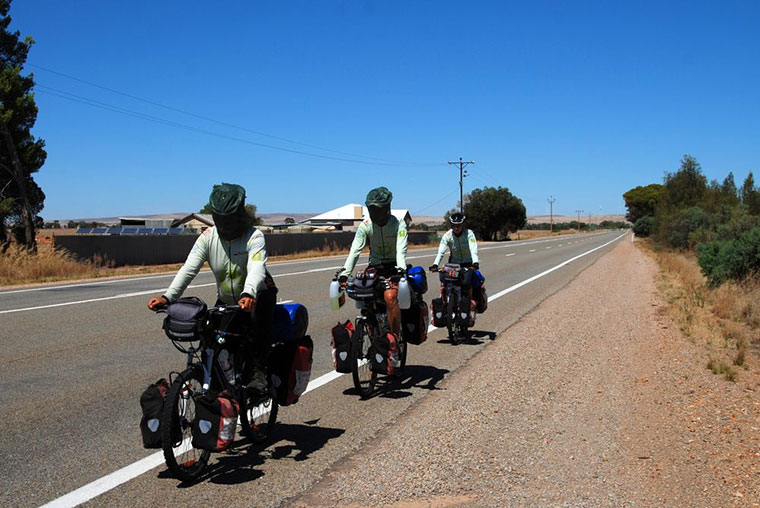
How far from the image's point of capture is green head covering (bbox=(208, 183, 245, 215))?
15.4 ft

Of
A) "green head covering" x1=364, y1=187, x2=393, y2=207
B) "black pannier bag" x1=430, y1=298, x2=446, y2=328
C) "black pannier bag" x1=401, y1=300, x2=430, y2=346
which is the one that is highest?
"green head covering" x1=364, y1=187, x2=393, y2=207

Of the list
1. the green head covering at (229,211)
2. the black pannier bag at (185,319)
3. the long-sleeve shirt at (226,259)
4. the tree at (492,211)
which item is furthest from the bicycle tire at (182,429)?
the tree at (492,211)

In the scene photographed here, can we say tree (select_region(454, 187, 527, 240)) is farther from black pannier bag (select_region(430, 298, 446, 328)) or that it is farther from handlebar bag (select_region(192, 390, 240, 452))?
handlebar bag (select_region(192, 390, 240, 452))

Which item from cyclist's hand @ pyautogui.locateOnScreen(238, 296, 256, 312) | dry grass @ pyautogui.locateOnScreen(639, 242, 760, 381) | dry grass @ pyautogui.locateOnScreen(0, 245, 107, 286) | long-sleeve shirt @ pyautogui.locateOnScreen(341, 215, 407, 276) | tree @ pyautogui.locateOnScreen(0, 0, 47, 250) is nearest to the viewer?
cyclist's hand @ pyautogui.locateOnScreen(238, 296, 256, 312)

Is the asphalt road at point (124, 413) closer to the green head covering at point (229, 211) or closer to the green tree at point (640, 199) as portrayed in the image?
the green head covering at point (229, 211)

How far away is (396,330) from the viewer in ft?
21.9

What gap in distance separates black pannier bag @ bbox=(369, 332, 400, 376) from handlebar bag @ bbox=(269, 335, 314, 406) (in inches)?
53.6

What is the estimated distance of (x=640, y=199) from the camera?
4850 inches

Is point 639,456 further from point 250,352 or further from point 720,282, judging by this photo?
point 720,282

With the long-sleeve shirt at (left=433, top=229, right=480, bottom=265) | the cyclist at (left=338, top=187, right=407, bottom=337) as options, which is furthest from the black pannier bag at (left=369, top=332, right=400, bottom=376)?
the long-sleeve shirt at (left=433, top=229, right=480, bottom=265)

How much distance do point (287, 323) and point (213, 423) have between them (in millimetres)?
1038

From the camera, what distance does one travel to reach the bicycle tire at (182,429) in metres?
4.16

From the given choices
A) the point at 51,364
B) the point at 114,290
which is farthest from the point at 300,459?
the point at 114,290

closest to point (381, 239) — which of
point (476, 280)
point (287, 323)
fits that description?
point (287, 323)
